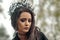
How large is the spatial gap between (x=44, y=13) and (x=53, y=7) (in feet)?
0.29

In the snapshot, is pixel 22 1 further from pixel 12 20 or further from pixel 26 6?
pixel 12 20

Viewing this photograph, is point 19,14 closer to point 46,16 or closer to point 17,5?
point 17,5

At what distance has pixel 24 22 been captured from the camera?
1177 mm

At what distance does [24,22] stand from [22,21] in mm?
16

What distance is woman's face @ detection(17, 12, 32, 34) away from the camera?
3.84 feet

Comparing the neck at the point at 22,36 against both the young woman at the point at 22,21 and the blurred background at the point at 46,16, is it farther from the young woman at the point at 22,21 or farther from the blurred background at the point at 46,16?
the blurred background at the point at 46,16

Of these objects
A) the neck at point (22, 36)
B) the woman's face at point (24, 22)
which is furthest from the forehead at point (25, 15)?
the neck at point (22, 36)

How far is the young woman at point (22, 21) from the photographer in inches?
46.3

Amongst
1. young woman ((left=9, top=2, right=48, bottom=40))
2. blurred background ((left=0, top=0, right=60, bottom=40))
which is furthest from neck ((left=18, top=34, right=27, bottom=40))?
blurred background ((left=0, top=0, right=60, bottom=40))

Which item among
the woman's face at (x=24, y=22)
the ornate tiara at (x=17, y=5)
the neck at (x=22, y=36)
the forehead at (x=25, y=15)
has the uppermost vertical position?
the ornate tiara at (x=17, y=5)

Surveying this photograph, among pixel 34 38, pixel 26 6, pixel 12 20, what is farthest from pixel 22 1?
pixel 34 38

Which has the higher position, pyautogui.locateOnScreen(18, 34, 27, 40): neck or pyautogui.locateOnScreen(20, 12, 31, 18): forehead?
pyautogui.locateOnScreen(20, 12, 31, 18): forehead

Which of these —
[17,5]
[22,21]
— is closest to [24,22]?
[22,21]

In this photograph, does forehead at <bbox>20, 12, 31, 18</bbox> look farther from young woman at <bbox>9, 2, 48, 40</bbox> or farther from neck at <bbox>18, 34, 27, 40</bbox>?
neck at <bbox>18, 34, 27, 40</bbox>
